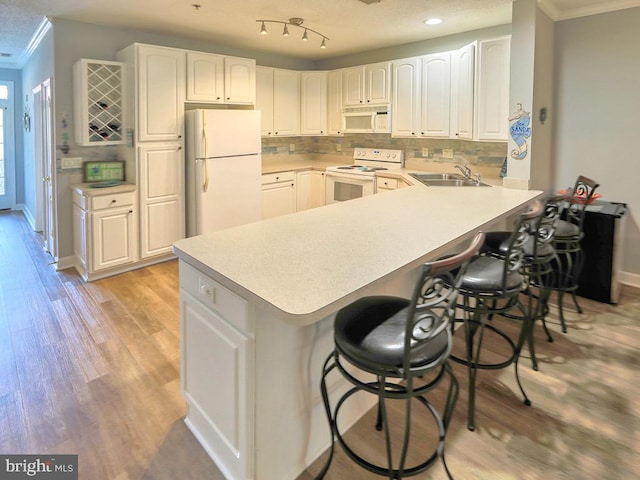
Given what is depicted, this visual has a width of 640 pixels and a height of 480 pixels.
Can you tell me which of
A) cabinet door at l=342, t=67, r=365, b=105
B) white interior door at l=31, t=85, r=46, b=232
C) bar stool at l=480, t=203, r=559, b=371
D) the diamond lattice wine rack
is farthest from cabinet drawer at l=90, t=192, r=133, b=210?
bar stool at l=480, t=203, r=559, b=371

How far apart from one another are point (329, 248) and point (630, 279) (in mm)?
3457

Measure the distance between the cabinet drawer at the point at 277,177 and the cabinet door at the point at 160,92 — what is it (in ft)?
3.96

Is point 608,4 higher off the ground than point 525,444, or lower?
higher

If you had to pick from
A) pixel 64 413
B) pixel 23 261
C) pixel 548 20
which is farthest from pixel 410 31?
pixel 23 261

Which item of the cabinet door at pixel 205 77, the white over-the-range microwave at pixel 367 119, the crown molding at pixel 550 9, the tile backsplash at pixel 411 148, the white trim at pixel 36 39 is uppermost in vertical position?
the white trim at pixel 36 39

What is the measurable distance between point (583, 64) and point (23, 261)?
232 inches

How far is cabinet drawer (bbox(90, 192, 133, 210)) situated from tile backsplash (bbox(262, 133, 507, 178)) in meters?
2.28

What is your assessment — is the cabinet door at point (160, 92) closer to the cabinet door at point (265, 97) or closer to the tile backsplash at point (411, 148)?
the cabinet door at point (265, 97)

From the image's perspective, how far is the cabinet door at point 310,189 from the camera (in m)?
5.77

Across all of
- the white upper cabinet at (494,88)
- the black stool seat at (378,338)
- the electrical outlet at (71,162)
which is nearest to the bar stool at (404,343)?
the black stool seat at (378,338)

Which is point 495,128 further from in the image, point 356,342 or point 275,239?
point 356,342

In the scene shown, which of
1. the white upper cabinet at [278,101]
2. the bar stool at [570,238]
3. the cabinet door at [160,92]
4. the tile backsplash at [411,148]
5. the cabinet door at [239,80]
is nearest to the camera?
the bar stool at [570,238]

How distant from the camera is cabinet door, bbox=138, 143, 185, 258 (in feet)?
14.0

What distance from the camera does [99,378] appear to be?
245 cm
